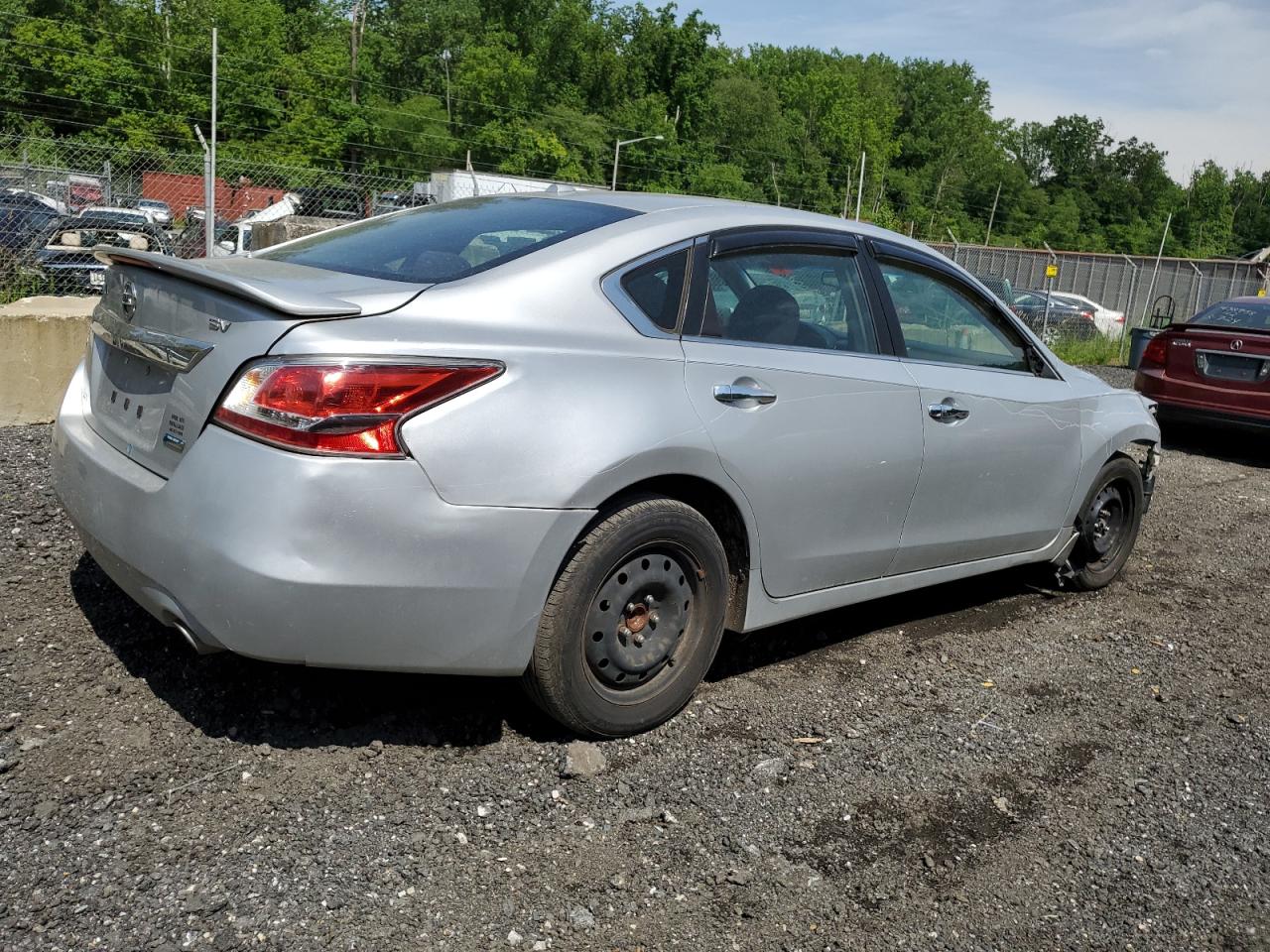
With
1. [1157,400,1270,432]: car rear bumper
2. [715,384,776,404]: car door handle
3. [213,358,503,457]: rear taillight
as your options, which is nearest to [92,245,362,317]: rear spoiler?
[213,358,503,457]: rear taillight

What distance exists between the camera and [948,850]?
3.07 metres

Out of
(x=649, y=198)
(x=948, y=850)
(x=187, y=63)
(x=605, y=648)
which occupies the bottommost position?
(x=948, y=850)

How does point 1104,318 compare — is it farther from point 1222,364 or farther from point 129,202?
point 129,202

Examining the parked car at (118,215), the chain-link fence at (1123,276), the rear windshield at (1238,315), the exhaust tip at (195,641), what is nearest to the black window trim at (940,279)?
the exhaust tip at (195,641)

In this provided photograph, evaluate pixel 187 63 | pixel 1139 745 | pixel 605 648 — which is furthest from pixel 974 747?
pixel 187 63

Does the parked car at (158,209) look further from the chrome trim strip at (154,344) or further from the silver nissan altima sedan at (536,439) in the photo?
the silver nissan altima sedan at (536,439)

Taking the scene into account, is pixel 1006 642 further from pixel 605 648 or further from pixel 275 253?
pixel 275 253

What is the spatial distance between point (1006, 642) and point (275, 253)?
10.8ft

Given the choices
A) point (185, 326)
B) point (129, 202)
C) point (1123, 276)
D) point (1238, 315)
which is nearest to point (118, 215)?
point (129, 202)

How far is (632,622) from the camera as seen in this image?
3.35m

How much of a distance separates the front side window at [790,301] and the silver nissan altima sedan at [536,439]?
0.01 metres

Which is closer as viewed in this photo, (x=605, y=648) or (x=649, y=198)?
(x=605, y=648)

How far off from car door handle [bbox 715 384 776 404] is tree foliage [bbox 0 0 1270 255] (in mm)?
33554

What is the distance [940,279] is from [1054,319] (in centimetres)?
1965
